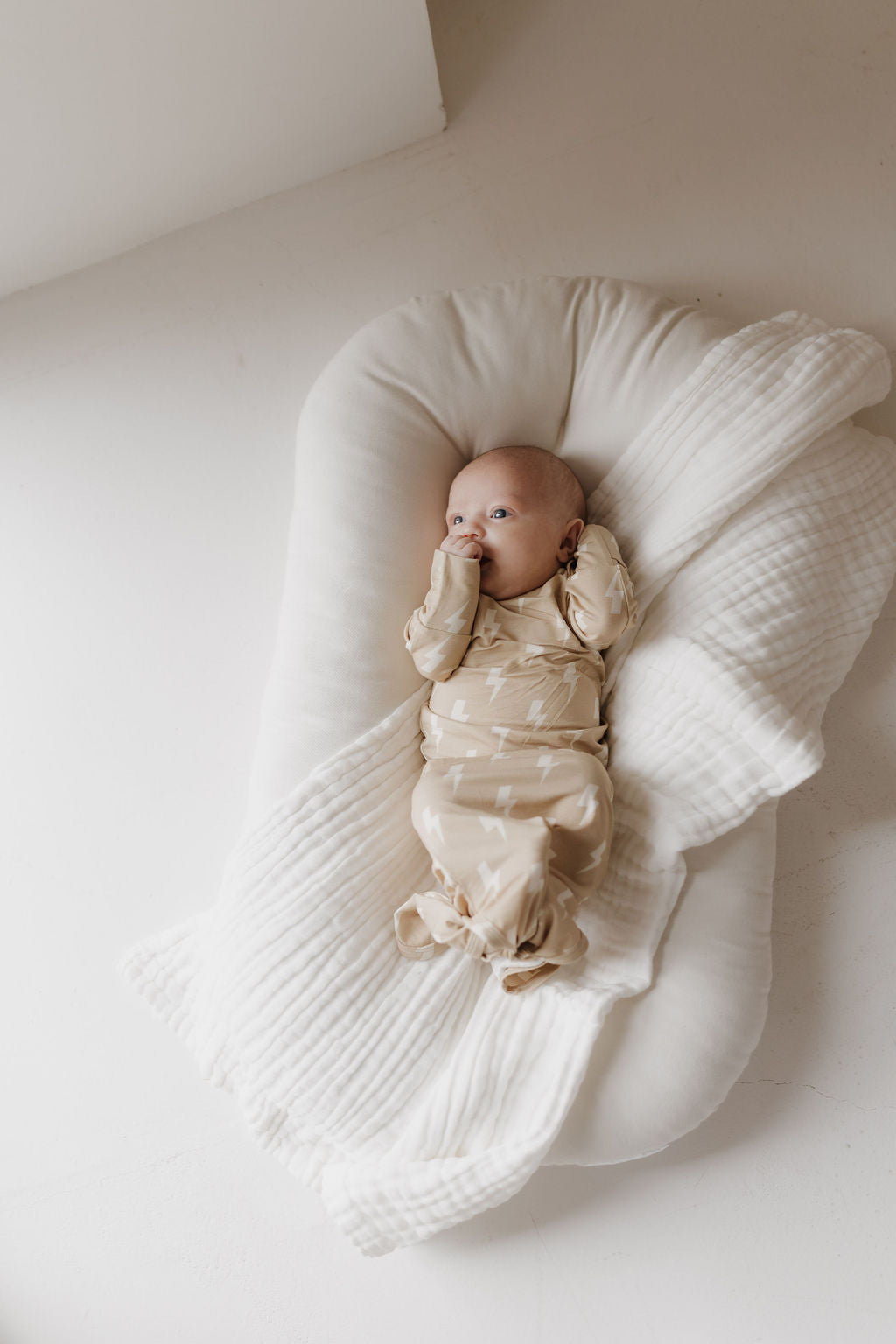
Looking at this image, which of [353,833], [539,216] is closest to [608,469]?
[539,216]

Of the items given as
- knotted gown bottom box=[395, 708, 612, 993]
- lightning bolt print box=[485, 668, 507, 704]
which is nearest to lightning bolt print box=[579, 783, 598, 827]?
knotted gown bottom box=[395, 708, 612, 993]

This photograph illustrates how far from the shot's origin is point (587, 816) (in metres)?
1.17

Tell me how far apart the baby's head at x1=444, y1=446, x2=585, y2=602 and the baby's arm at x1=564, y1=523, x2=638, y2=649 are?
42 mm

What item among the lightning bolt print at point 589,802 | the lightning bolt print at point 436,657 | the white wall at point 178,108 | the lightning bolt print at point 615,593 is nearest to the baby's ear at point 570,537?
the lightning bolt print at point 615,593

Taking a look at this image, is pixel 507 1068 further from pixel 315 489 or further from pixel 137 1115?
pixel 315 489

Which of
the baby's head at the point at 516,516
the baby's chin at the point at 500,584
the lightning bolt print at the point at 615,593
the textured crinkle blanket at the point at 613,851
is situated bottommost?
the textured crinkle blanket at the point at 613,851

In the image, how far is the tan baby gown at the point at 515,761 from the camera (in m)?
1.13

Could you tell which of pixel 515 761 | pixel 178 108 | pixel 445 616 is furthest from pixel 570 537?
pixel 178 108

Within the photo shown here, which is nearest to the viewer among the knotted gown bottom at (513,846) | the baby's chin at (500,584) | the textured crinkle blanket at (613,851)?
the knotted gown bottom at (513,846)

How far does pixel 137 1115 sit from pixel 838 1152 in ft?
3.25

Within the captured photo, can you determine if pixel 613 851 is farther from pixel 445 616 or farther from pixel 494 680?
pixel 445 616

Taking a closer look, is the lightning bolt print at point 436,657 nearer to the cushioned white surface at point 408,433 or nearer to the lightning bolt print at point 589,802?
the cushioned white surface at point 408,433

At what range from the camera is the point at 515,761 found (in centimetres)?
123

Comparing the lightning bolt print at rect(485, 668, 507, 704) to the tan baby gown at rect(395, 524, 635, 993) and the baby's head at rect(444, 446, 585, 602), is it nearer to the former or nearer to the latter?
the tan baby gown at rect(395, 524, 635, 993)
